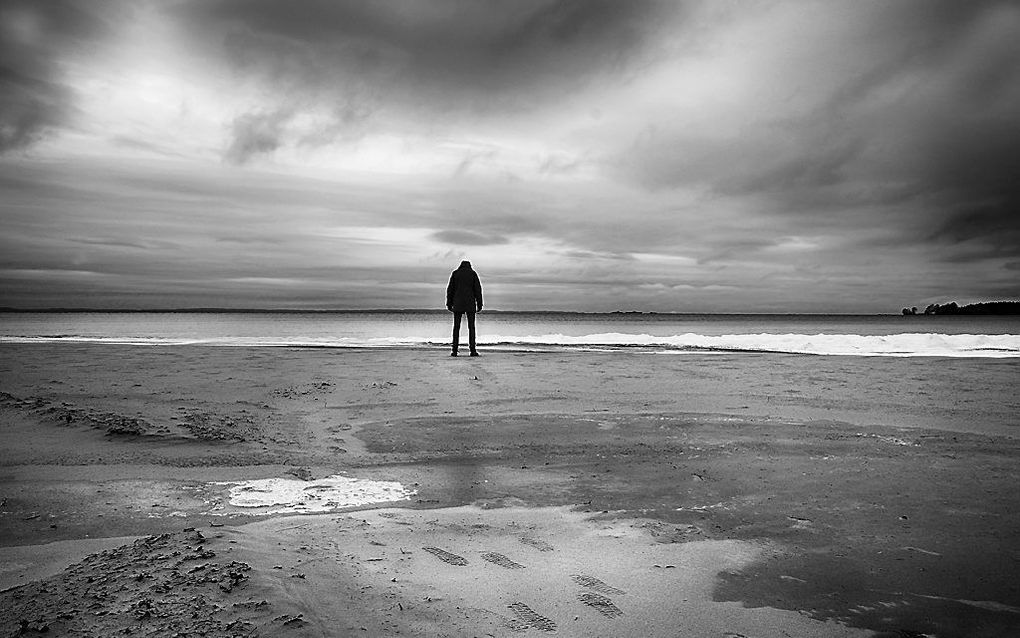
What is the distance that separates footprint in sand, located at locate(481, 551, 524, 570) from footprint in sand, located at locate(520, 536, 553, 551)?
238 millimetres

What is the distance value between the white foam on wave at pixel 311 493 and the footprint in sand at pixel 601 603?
1.89 metres

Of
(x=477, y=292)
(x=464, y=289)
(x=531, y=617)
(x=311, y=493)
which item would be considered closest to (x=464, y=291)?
(x=464, y=289)

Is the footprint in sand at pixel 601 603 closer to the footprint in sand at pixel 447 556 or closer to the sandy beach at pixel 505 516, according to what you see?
the sandy beach at pixel 505 516

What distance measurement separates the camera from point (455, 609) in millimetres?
2646

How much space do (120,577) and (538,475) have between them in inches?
117

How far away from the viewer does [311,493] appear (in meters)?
4.48

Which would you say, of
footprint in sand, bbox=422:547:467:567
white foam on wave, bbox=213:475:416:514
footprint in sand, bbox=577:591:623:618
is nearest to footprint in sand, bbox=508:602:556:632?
footprint in sand, bbox=577:591:623:618

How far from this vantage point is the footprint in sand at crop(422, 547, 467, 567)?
3.17m

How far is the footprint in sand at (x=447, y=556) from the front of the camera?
3174 millimetres

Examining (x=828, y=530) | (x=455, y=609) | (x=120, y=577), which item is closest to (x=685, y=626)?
(x=455, y=609)

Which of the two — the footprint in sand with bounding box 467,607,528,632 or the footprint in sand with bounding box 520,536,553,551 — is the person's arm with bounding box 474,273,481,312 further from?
the footprint in sand with bounding box 467,607,528,632

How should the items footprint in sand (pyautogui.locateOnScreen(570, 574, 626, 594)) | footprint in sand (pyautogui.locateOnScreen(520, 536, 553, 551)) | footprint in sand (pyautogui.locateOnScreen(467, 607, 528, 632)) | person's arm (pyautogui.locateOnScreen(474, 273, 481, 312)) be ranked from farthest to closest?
1. person's arm (pyautogui.locateOnScreen(474, 273, 481, 312))
2. footprint in sand (pyautogui.locateOnScreen(520, 536, 553, 551))
3. footprint in sand (pyautogui.locateOnScreen(570, 574, 626, 594))
4. footprint in sand (pyautogui.locateOnScreen(467, 607, 528, 632))

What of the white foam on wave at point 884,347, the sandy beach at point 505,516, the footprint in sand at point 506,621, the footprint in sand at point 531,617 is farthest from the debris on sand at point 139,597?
the white foam on wave at point 884,347

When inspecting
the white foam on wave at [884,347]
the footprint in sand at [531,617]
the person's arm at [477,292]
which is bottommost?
the footprint in sand at [531,617]
